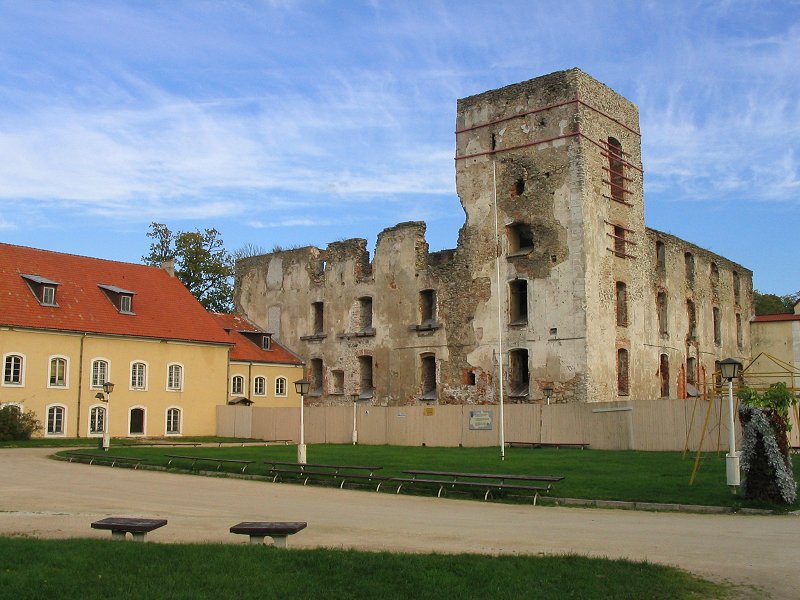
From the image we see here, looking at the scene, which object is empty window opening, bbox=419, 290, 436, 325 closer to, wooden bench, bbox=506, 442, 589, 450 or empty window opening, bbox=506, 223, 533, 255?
empty window opening, bbox=506, 223, 533, 255

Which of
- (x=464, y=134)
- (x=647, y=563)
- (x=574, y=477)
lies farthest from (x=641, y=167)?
(x=647, y=563)

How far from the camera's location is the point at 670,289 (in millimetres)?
42688

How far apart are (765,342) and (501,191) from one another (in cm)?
2250

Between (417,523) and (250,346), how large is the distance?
34943mm

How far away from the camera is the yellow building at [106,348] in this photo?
3691cm

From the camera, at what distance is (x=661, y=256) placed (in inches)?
1687

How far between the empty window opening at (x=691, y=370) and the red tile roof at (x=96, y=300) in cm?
2344

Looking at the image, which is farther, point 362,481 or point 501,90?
point 501,90

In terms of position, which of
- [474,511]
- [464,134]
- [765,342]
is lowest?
[474,511]

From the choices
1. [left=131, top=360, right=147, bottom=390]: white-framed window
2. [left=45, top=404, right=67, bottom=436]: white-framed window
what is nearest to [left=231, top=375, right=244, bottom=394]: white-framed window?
[left=131, top=360, right=147, bottom=390]: white-framed window

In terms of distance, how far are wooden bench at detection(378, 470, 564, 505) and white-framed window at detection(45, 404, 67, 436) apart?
74.4 feet

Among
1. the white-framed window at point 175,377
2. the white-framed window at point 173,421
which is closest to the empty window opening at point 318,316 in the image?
the white-framed window at point 175,377

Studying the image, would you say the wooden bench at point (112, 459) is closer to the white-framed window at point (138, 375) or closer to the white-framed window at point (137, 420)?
the white-framed window at point (137, 420)

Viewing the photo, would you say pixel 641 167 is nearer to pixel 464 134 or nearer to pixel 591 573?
pixel 464 134
